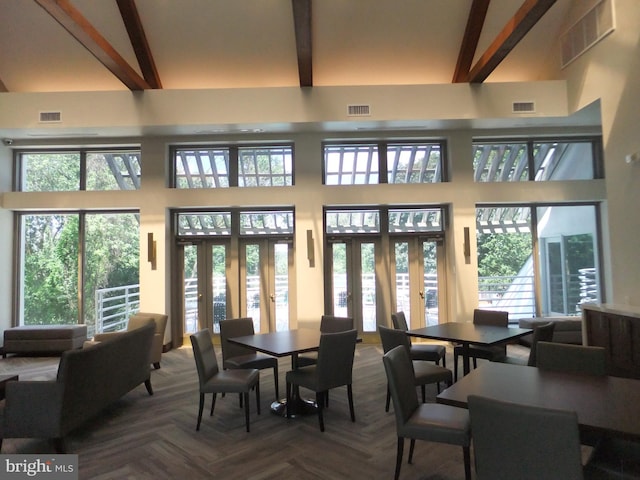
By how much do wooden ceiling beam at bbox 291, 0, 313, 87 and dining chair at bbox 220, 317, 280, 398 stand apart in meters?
3.84

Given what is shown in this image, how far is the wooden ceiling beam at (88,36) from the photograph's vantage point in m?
4.45

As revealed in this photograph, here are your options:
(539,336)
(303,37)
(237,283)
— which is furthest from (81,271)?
(539,336)

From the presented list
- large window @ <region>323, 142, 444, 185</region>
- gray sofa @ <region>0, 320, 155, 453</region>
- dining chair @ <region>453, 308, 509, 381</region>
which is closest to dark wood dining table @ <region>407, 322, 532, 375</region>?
dining chair @ <region>453, 308, 509, 381</region>

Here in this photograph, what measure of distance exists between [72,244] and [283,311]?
434 cm

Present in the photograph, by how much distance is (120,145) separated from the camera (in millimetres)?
7406

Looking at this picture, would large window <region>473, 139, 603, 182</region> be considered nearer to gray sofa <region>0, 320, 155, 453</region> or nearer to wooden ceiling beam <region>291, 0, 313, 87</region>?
wooden ceiling beam <region>291, 0, 313, 87</region>

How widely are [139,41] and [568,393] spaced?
22.7 ft

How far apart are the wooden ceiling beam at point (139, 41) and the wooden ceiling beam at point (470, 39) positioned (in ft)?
16.5

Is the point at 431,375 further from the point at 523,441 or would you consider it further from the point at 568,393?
the point at 523,441

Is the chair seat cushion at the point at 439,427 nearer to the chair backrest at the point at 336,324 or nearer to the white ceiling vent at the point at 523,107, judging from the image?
the chair backrest at the point at 336,324

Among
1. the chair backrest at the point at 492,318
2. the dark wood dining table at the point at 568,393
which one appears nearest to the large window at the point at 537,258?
the chair backrest at the point at 492,318

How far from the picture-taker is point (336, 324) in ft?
15.6

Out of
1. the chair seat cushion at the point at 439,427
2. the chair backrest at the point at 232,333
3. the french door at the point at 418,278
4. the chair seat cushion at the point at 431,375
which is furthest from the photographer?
the french door at the point at 418,278

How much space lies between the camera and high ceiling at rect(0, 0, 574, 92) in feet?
19.2
